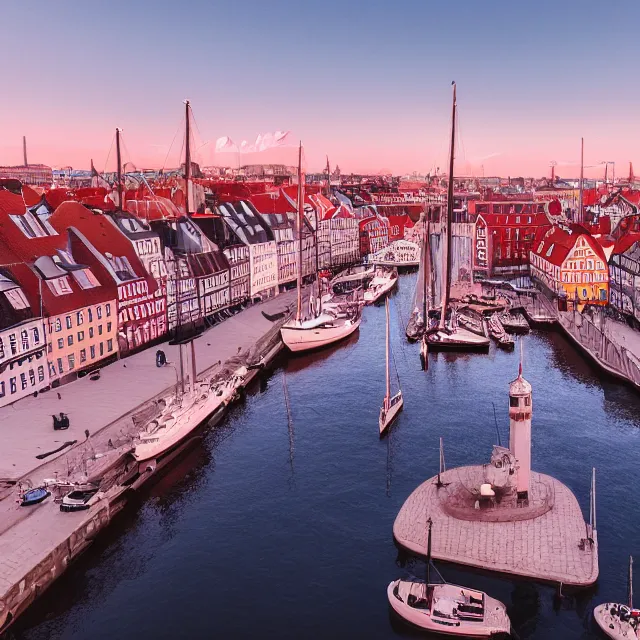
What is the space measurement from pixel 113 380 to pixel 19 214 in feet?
49.8

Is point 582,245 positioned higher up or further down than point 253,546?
higher up

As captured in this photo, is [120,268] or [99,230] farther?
[99,230]

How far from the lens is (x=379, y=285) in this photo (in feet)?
366

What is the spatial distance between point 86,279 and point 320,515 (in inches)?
1164

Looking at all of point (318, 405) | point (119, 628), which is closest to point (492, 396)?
point (318, 405)

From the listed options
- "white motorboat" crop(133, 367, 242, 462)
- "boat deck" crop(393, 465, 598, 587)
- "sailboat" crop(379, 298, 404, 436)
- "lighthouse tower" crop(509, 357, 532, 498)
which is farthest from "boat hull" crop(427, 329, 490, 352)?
"lighthouse tower" crop(509, 357, 532, 498)

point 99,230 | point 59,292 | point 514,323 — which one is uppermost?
point 99,230

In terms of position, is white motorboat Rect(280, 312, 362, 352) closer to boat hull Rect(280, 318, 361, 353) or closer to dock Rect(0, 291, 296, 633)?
boat hull Rect(280, 318, 361, 353)

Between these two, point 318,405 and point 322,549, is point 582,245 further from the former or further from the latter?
point 322,549

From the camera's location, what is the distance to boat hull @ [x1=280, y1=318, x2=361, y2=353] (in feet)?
235

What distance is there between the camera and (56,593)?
1234 inches

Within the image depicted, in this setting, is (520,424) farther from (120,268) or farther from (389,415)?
(120,268)

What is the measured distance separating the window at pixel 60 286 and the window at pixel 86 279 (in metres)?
1.30

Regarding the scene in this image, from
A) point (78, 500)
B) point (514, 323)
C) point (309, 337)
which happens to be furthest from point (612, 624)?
point (514, 323)
